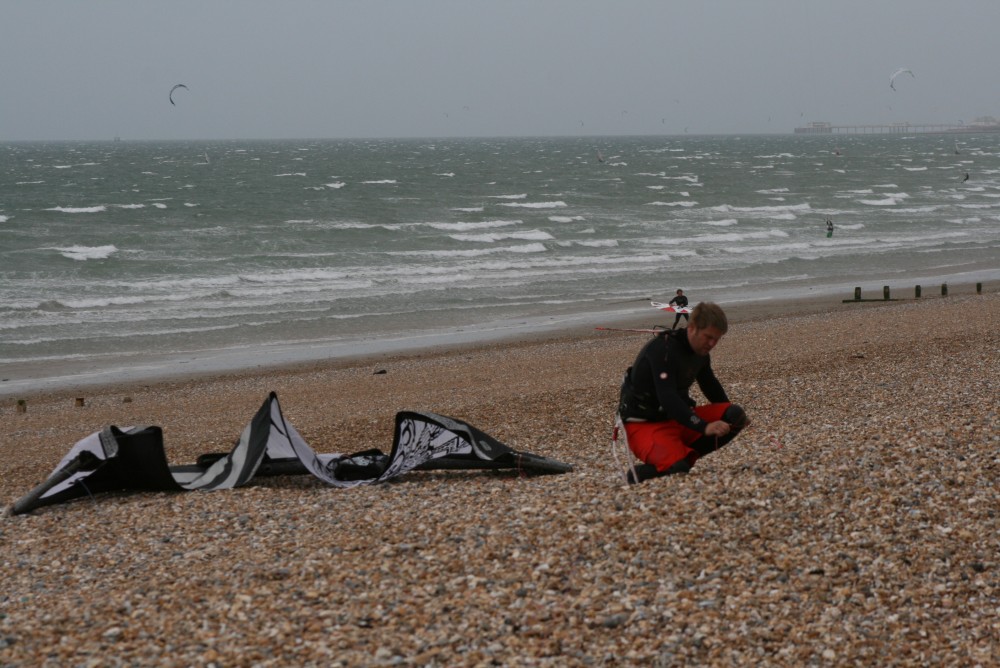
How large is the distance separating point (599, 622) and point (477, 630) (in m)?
0.50

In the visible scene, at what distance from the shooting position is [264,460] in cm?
784

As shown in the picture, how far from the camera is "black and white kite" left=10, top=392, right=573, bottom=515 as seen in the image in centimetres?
739

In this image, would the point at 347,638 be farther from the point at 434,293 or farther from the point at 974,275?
the point at 974,275

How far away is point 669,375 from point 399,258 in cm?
3091

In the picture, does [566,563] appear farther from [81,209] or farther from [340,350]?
[81,209]

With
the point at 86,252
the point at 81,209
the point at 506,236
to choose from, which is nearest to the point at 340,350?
the point at 86,252

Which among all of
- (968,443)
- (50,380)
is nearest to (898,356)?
(968,443)

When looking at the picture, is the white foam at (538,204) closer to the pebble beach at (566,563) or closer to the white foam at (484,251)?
the white foam at (484,251)

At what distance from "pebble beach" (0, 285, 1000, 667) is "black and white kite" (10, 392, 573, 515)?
132 millimetres

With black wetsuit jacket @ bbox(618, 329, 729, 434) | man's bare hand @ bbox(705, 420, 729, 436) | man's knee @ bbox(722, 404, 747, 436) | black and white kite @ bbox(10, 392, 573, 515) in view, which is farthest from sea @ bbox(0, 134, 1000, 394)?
man's bare hand @ bbox(705, 420, 729, 436)

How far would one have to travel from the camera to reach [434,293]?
96.3 feet

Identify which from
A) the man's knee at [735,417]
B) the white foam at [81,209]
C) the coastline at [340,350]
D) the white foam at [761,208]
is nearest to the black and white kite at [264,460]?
the man's knee at [735,417]

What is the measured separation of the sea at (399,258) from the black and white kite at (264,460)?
38.5 ft

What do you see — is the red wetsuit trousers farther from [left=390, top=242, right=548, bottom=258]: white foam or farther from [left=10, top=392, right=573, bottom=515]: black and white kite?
[left=390, top=242, right=548, bottom=258]: white foam
